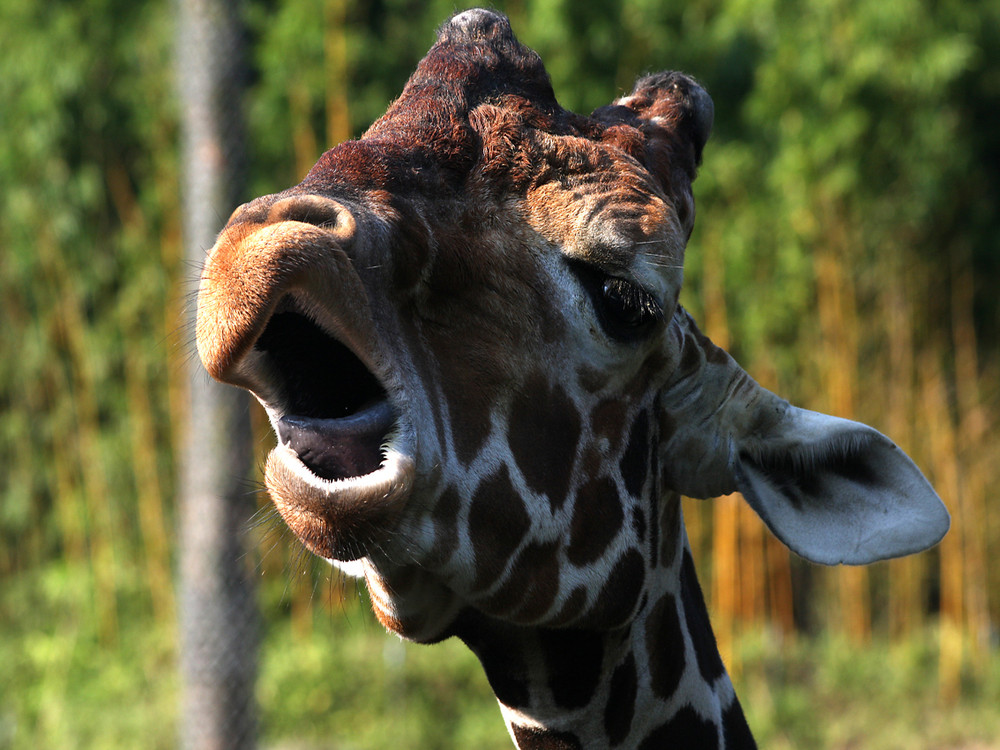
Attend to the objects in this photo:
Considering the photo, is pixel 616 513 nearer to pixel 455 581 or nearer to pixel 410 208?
pixel 455 581

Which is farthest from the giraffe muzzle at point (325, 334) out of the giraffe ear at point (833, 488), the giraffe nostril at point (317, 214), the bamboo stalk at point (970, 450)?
the bamboo stalk at point (970, 450)

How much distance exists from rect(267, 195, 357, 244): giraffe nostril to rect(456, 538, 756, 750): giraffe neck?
0.65 meters

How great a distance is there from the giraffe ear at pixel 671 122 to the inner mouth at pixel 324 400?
2.24 feet

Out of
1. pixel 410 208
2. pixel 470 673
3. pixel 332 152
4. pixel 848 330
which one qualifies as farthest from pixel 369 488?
pixel 848 330

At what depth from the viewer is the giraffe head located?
136cm

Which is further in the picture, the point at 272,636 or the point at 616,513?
the point at 272,636

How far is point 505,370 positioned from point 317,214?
1.19ft

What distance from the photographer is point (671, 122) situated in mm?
1982

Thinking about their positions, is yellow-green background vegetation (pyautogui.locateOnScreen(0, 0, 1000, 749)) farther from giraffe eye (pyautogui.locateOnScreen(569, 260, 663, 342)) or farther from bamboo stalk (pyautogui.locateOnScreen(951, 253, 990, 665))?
giraffe eye (pyautogui.locateOnScreen(569, 260, 663, 342))

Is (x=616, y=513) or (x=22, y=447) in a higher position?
(x=616, y=513)

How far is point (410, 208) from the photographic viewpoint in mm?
1498

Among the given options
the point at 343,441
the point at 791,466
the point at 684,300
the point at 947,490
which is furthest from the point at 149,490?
the point at 343,441

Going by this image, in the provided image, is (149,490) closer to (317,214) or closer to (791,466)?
(791,466)

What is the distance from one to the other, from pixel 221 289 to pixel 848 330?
7.96 m
